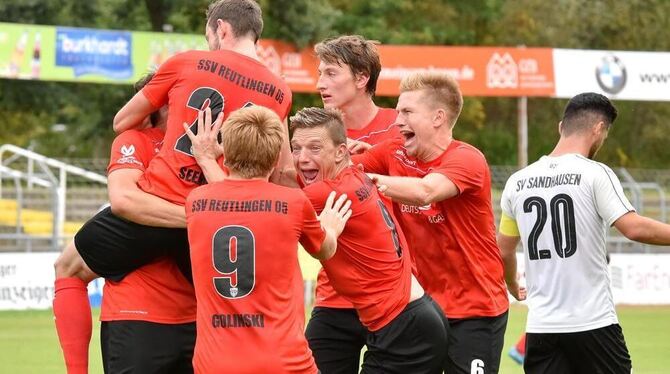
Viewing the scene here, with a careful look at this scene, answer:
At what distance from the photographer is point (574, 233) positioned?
7.04m

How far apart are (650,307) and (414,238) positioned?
51.3 feet

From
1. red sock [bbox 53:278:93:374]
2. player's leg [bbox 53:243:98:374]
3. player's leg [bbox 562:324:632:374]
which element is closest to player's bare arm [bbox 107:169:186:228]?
player's leg [bbox 53:243:98:374]

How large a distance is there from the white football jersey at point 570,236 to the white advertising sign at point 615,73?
754 inches

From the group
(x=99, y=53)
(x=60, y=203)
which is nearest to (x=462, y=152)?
(x=60, y=203)

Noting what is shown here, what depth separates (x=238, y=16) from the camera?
6.57 m

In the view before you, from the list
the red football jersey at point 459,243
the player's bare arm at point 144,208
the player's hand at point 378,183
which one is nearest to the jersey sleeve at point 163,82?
the player's bare arm at point 144,208

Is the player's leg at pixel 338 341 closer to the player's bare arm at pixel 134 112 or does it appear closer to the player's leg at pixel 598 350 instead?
the player's leg at pixel 598 350

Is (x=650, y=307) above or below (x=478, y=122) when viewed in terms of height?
below

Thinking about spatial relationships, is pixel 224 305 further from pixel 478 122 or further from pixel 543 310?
pixel 478 122

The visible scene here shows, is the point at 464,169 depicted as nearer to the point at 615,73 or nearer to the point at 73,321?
the point at 73,321

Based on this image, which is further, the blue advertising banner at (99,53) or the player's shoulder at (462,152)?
the blue advertising banner at (99,53)

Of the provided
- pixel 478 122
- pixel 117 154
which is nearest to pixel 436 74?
pixel 117 154

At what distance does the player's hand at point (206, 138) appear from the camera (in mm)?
6332

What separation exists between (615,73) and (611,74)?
0.32 ft
